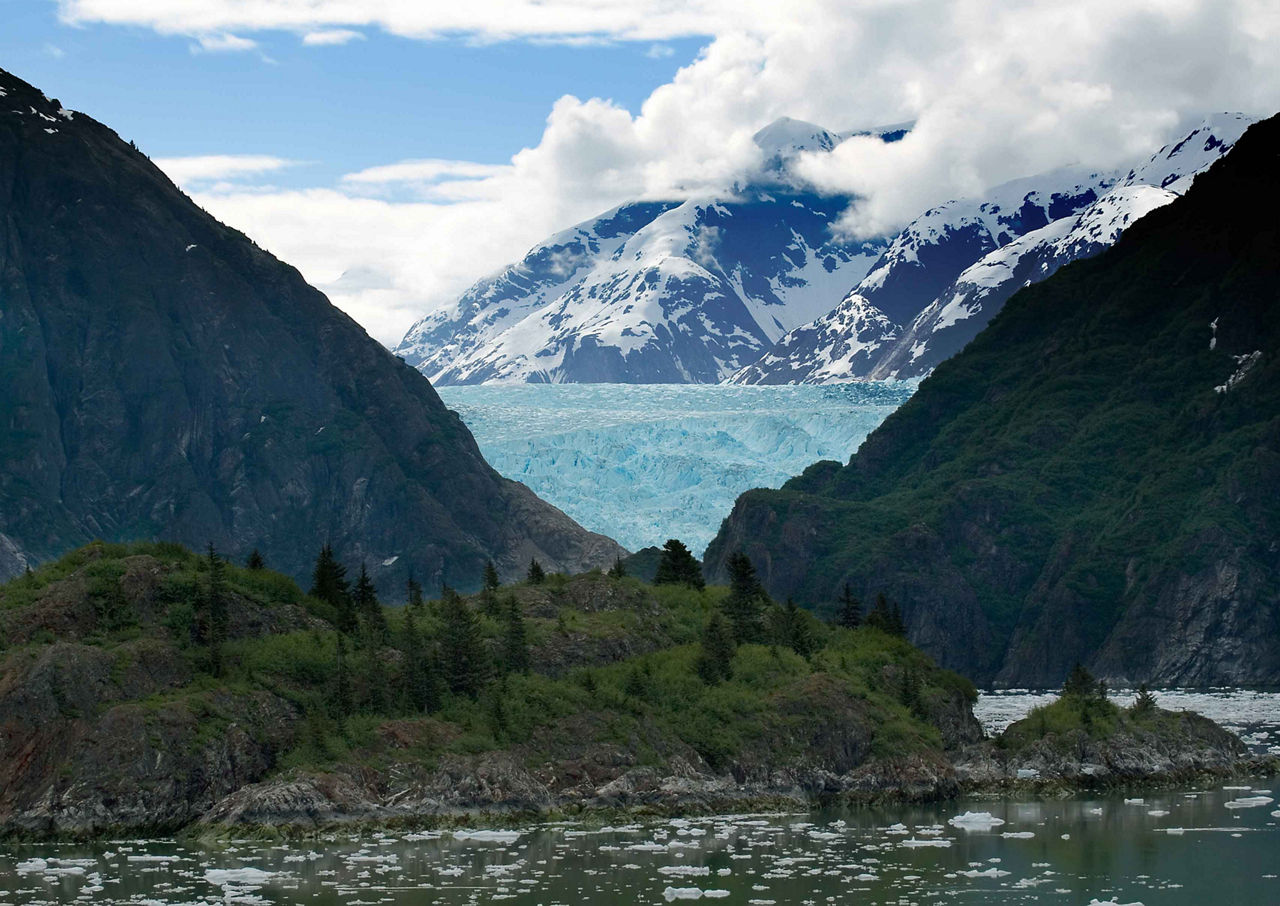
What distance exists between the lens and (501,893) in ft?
243

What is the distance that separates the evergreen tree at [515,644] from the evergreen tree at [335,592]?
25.7 ft

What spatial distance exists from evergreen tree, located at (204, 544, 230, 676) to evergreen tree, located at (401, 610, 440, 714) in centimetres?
877

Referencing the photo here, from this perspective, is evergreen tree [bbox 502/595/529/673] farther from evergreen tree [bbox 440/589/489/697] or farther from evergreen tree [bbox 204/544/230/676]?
evergreen tree [bbox 204/544/230/676]

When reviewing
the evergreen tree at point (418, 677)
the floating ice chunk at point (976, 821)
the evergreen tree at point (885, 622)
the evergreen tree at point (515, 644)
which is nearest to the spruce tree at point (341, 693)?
the evergreen tree at point (418, 677)

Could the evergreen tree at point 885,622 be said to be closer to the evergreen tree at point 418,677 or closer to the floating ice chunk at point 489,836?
the evergreen tree at point 418,677

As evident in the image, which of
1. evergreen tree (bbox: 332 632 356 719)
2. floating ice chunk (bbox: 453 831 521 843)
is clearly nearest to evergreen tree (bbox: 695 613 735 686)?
evergreen tree (bbox: 332 632 356 719)

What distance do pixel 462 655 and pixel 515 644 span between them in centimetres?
463

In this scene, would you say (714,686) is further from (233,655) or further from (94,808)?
(94,808)

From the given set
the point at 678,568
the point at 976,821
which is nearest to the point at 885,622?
the point at 678,568

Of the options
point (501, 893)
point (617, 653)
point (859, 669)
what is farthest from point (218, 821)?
point (859, 669)

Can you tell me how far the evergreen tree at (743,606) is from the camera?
381 ft

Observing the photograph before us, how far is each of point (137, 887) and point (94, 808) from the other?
11.2 metres

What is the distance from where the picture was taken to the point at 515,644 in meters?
105

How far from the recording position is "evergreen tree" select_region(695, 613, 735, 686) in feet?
348
